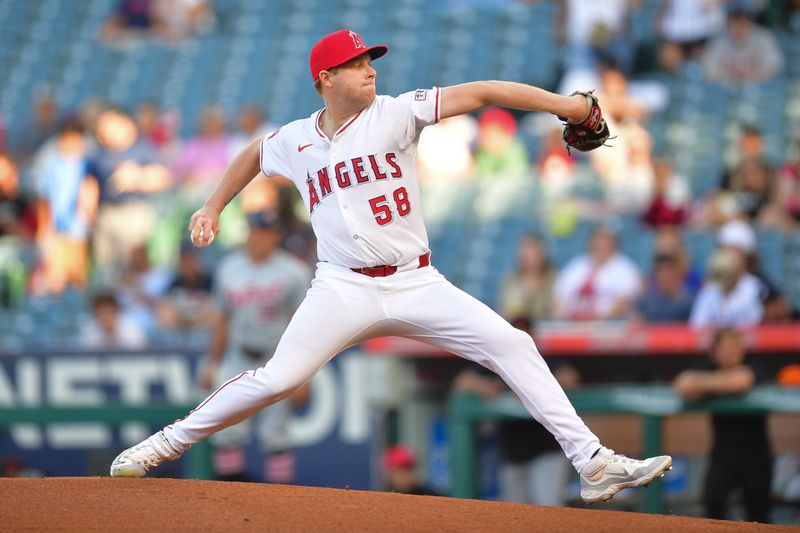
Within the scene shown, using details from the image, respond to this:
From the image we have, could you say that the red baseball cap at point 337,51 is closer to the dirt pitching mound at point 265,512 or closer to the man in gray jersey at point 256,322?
the dirt pitching mound at point 265,512

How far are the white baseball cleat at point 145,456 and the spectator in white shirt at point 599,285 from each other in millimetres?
4187

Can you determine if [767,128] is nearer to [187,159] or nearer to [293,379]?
[187,159]

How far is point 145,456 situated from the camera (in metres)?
5.20

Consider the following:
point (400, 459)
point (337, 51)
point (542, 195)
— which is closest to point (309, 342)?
point (337, 51)

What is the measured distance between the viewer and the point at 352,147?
487 centimetres

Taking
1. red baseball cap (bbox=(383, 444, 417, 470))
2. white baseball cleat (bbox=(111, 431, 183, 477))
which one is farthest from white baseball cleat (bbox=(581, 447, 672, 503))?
red baseball cap (bbox=(383, 444, 417, 470))

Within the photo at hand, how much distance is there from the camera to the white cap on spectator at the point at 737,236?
28.7 feet

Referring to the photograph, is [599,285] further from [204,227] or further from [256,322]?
[204,227]

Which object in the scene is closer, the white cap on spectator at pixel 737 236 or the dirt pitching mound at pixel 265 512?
the dirt pitching mound at pixel 265 512

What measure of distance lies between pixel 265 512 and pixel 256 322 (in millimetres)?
3097

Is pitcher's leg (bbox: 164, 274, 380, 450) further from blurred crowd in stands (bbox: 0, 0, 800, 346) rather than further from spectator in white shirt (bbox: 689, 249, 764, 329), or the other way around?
spectator in white shirt (bbox: 689, 249, 764, 329)

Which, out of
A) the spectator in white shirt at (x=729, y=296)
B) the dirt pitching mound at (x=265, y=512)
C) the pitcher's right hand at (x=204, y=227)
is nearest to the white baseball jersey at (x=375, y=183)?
the pitcher's right hand at (x=204, y=227)

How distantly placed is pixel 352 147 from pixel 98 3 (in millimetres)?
12640

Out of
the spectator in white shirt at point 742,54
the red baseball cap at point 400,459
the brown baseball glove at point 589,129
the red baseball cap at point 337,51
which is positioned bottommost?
the red baseball cap at point 400,459
